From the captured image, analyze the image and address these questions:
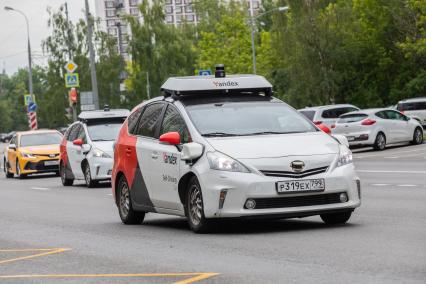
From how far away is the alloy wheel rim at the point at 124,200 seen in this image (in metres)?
15.1

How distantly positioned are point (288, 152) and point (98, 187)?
15723mm

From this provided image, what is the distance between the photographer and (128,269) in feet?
31.8

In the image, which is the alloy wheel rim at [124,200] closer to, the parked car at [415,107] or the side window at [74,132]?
the side window at [74,132]

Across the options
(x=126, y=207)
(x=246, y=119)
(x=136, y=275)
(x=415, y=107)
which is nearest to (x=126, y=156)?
(x=126, y=207)

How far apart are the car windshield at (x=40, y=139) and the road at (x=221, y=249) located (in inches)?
712

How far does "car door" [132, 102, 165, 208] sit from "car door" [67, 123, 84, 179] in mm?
13603

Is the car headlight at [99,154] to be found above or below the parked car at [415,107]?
above

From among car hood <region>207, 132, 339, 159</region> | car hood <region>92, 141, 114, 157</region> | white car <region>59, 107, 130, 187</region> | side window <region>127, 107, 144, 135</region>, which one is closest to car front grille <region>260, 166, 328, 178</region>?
car hood <region>207, 132, 339, 159</region>

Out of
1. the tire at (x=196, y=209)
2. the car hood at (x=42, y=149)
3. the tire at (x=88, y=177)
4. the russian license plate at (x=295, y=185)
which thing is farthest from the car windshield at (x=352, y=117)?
the russian license plate at (x=295, y=185)

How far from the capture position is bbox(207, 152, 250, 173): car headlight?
478 inches

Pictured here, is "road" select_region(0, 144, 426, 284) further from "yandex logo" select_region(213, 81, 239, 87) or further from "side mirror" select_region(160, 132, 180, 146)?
"yandex logo" select_region(213, 81, 239, 87)

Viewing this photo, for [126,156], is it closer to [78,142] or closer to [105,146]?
[105,146]

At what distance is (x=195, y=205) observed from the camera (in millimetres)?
12781

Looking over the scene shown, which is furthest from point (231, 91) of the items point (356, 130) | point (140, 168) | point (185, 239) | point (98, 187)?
point (356, 130)
